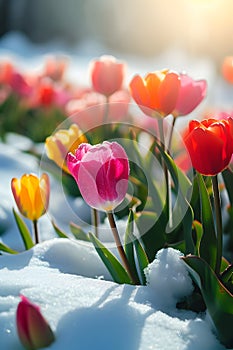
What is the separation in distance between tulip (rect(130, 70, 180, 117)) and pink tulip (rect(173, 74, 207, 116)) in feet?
0.10

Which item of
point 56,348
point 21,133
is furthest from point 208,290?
point 21,133

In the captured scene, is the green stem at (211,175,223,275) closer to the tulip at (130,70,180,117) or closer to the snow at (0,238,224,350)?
the snow at (0,238,224,350)

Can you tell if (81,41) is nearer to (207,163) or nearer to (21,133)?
(21,133)

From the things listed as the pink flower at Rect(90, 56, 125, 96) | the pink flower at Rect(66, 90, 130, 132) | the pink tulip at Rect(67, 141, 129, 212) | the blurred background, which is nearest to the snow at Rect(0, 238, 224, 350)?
the pink tulip at Rect(67, 141, 129, 212)

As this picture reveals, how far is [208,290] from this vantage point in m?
0.94

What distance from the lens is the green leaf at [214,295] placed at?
36.7 inches

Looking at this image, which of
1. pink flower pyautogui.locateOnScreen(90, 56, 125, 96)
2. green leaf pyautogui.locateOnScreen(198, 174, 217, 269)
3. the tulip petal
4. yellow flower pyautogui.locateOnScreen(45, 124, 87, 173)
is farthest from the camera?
pink flower pyautogui.locateOnScreen(90, 56, 125, 96)

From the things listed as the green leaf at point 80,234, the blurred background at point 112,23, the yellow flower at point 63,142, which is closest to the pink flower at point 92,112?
the yellow flower at point 63,142

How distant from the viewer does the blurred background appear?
432 inches

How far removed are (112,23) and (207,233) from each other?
439 inches

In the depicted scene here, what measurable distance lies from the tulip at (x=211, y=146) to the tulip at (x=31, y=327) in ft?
1.04

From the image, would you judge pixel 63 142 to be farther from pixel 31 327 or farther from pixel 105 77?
pixel 31 327

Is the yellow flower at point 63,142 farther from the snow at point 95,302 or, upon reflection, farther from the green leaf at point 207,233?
the green leaf at point 207,233

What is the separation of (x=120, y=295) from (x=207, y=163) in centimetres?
24
